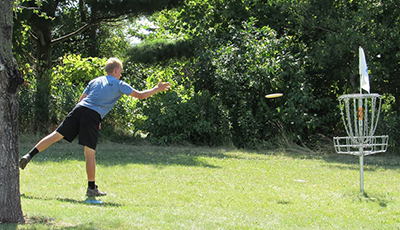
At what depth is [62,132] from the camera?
21.3 feet

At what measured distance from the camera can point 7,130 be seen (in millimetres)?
4668

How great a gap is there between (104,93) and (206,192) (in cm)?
206

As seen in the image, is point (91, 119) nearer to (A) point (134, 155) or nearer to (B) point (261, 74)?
(A) point (134, 155)

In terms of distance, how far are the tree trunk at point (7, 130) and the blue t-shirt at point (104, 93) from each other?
1.80 metres

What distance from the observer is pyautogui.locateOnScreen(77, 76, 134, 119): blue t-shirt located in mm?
6465

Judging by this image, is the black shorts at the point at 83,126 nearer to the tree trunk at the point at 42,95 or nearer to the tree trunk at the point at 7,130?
the tree trunk at the point at 7,130

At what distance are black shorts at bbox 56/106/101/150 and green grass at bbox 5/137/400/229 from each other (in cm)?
78

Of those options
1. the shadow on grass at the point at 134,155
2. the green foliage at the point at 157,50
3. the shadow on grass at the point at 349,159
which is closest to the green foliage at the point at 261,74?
the green foliage at the point at 157,50

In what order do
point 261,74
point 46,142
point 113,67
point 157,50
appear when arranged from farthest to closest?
point 157,50 < point 261,74 < point 113,67 < point 46,142

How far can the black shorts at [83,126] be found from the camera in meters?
6.41

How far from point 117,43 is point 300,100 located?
11.4m

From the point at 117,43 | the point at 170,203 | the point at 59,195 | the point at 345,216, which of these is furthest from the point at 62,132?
the point at 117,43

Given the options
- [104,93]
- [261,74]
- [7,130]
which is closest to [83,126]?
[104,93]

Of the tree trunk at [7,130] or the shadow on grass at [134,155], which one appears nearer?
the tree trunk at [7,130]
